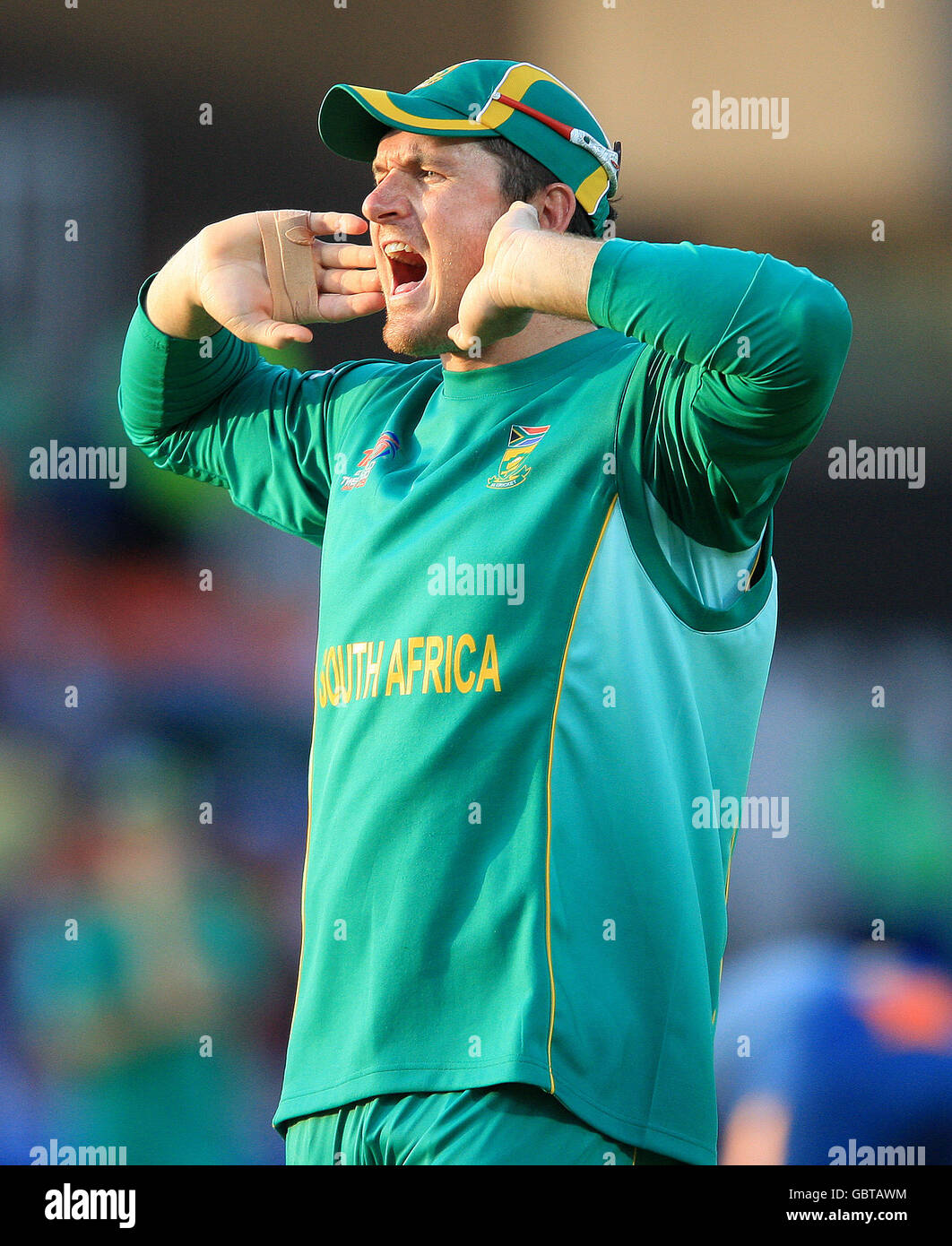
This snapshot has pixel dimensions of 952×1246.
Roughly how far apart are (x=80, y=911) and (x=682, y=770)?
1620mm

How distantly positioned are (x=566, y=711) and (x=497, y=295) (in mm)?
487

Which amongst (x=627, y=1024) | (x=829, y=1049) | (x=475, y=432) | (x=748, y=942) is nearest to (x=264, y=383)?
(x=475, y=432)

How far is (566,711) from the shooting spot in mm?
1807

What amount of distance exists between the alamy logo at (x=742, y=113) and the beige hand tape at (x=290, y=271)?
1088mm

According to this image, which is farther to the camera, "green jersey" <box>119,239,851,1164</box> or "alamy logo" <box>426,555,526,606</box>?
"alamy logo" <box>426,555,526,606</box>

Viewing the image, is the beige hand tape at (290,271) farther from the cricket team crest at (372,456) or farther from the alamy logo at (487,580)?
the alamy logo at (487,580)

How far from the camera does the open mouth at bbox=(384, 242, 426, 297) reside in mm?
2102

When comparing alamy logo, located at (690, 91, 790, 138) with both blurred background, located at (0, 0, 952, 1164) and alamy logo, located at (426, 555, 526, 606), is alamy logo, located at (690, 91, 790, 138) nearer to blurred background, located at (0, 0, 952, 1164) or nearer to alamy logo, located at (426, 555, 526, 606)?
blurred background, located at (0, 0, 952, 1164)

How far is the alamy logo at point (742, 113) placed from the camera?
2990 millimetres

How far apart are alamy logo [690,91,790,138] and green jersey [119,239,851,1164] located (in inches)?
44.0
